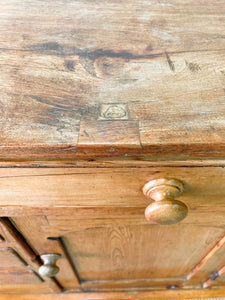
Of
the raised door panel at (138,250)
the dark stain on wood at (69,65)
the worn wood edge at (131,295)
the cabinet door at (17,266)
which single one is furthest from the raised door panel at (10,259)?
the dark stain on wood at (69,65)

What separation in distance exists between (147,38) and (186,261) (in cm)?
55

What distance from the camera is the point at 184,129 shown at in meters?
0.27

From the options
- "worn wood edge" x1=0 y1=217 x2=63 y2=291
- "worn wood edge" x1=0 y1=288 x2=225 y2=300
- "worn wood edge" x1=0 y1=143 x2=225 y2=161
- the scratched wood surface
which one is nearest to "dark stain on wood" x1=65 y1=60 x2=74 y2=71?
the scratched wood surface

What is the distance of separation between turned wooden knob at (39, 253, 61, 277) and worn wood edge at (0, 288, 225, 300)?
34cm

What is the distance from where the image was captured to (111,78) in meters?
0.34

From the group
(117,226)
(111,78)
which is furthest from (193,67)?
(117,226)

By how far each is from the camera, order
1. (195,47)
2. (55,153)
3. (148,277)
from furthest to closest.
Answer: (148,277) < (195,47) < (55,153)

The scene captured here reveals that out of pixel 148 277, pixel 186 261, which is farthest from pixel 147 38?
pixel 148 277

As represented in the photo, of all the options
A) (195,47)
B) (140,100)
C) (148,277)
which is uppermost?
(195,47)

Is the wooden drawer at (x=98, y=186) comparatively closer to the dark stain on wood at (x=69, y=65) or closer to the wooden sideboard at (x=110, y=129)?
the wooden sideboard at (x=110, y=129)

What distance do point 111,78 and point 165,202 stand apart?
19cm

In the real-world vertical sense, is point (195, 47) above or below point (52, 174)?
above

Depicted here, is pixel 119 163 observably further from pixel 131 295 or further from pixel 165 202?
pixel 131 295

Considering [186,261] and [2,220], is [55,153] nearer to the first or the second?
[2,220]
